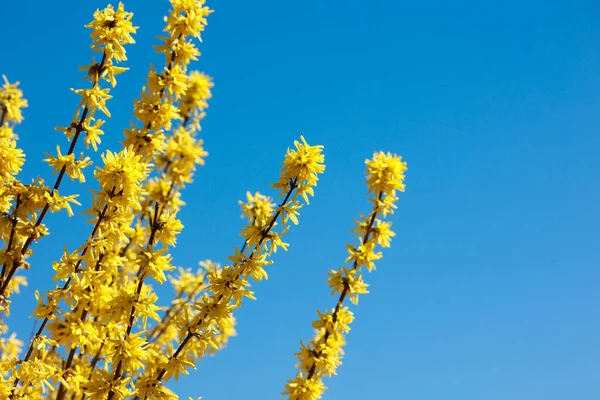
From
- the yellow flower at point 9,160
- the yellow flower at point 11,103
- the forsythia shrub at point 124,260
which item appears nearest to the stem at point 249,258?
the forsythia shrub at point 124,260

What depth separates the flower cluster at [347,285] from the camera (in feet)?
14.3

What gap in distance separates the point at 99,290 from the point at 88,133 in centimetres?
120

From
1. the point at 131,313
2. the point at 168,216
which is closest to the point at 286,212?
the point at 168,216

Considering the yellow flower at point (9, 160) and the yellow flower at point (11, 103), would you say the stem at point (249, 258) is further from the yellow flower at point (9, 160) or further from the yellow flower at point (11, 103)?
the yellow flower at point (11, 103)

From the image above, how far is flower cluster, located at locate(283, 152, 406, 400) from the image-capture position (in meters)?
4.37

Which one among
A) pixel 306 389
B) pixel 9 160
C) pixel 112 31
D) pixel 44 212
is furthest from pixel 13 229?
pixel 306 389

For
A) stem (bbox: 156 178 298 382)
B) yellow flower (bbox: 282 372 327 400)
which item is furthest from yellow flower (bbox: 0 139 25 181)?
yellow flower (bbox: 282 372 327 400)

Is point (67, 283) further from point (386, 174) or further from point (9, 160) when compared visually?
point (386, 174)

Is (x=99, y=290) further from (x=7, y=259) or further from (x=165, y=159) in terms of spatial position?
(x=165, y=159)

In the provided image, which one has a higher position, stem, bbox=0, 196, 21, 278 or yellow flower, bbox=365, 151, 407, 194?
yellow flower, bbox=365, 151, 407, 194

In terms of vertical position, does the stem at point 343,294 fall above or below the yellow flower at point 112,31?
below

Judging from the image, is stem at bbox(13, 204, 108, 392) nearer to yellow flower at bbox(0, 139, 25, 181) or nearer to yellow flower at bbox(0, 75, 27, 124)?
yellow flower at bbox(0, 139, 25, 181)

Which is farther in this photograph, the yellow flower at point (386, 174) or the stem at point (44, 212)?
the yellow flower at point (386, 174)

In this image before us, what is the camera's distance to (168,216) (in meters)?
4.66
